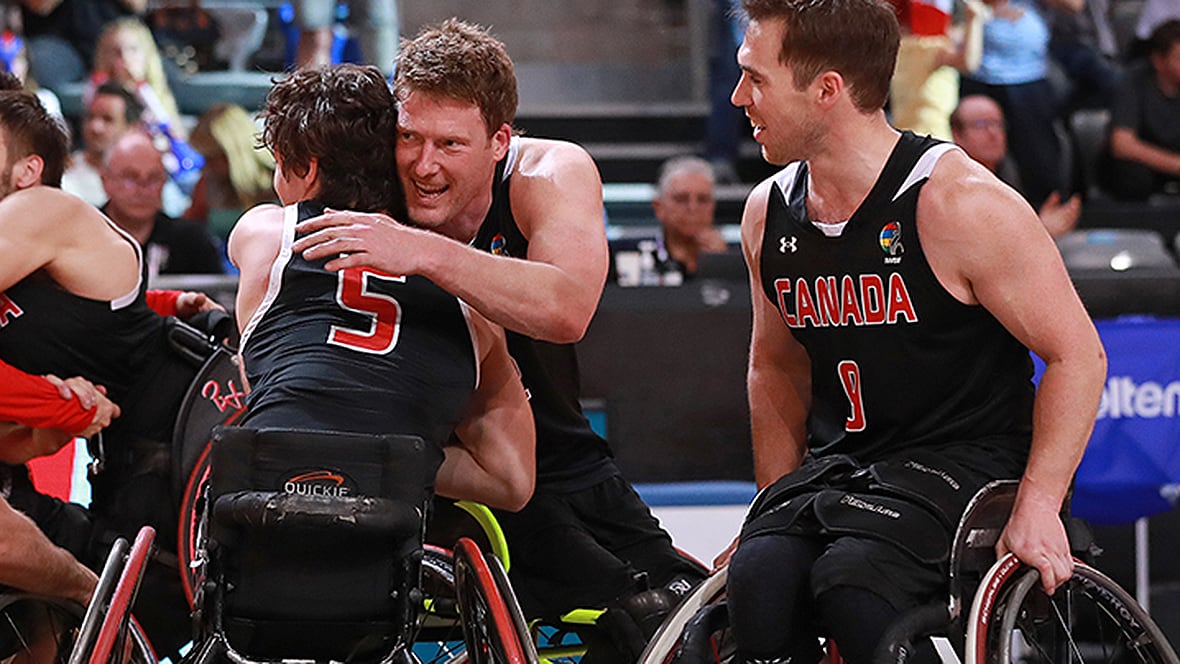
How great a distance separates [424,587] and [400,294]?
70 centimetres

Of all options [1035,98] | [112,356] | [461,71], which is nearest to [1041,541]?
[461,71]

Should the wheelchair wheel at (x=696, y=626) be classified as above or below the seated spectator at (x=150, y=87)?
below

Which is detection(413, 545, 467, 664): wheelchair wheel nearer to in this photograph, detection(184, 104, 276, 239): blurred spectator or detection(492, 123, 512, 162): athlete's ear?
detection(492, 123, 512, 162): athlete's ear

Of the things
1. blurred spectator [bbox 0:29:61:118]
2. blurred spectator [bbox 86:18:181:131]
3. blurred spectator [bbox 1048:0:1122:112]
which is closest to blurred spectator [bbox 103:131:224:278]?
blurred spectator [bbox 86:18:181:131]

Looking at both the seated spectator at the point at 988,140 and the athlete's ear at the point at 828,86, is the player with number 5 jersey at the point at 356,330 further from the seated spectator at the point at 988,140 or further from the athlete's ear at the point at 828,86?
the seated spectator at the point at 988,140

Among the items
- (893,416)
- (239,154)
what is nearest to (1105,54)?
(239,154)

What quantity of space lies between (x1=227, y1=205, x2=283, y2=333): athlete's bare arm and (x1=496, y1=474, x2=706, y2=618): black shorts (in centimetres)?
80

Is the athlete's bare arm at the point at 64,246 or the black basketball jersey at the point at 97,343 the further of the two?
the black basketball jersey at the point at 97,343

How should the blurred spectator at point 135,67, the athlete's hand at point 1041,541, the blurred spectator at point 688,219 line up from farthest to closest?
the blurred spectator at point 135,67 < the blurred spectator at point 688,219 < the athlete's hand at point 1041,541

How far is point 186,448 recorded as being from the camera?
3.54 m

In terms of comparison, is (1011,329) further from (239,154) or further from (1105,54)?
(1105,54)

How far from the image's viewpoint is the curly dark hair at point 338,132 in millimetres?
2920

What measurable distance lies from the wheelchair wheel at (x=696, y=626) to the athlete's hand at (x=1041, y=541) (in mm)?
496

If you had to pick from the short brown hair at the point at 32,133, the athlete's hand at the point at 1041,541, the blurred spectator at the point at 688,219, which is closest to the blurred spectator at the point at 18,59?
the blurred spectator at the point at 688,219
